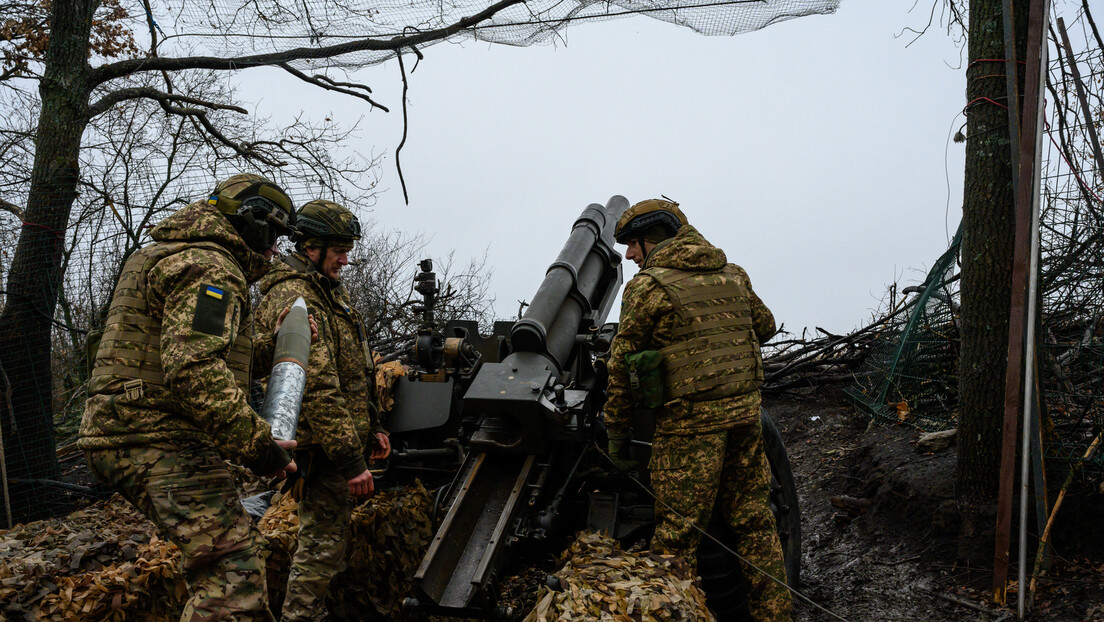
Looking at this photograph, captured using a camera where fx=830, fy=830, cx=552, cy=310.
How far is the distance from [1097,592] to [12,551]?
560cm

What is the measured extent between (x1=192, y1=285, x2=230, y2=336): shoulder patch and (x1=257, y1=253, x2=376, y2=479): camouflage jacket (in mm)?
871

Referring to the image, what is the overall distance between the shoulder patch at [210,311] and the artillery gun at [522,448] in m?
1.48

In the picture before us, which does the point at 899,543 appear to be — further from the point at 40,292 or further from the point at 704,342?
the point at 40,292

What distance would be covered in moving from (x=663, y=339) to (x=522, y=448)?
1.03 meters

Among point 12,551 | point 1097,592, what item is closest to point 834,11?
point 1097,592

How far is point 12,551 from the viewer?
4418mm

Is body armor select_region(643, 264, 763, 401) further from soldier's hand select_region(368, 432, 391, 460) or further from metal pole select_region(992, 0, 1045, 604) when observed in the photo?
soldier's hand select_region(368, 432, 391, 460)

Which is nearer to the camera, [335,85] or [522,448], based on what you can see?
[522,448]

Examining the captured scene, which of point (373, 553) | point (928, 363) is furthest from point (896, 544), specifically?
point (373, 553)

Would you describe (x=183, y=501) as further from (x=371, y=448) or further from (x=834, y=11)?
(x=834, y=11)

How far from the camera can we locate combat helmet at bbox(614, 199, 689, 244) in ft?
14.7

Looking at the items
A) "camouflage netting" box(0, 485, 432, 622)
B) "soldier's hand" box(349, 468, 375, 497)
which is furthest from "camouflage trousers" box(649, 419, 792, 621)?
"camouflage netting" box(0, 485, 432, 622)

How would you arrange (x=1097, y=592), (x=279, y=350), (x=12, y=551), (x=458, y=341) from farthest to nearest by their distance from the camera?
(x=458, y=341) → (x=12, y=551) → (x=1097, y=592) → (x=279, y=350)

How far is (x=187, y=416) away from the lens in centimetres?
335
